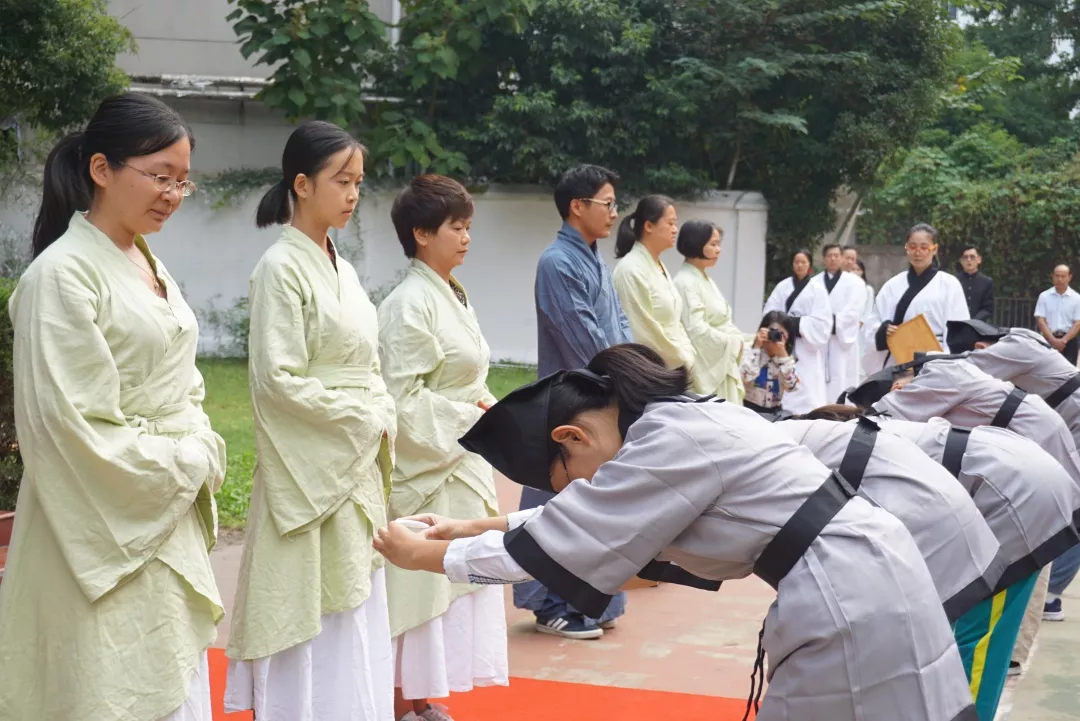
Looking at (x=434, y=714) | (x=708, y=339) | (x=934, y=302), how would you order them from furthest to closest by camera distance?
(x=934, y=302) < (x=708, y=339) < (x=434, y=714)

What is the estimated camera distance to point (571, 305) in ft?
17.3

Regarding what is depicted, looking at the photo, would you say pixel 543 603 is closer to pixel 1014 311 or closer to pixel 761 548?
pixel 761 548

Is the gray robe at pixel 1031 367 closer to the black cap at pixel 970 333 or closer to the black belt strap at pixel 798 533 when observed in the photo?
the black cap at pixel 970 333

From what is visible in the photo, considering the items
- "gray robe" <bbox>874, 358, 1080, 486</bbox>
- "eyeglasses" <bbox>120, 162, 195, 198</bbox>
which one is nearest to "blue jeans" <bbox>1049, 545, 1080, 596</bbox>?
"gray robe" <bbox>874, 358, 1080, 486</bbox>

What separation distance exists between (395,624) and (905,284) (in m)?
5.57

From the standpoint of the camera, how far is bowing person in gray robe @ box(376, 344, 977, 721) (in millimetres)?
2191

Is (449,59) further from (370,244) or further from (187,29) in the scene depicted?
(187,29)

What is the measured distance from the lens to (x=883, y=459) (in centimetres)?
291

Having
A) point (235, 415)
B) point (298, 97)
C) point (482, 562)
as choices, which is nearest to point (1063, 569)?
point (482, 562)

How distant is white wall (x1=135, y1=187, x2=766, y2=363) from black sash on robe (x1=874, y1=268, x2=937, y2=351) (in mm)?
6161

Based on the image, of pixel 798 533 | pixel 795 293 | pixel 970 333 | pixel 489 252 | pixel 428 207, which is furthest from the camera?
pixel 489 252

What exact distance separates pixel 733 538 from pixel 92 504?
4.41 feet

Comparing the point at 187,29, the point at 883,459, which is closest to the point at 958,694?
the point at 883,459

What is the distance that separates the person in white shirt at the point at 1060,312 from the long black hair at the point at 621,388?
41.2 feet
